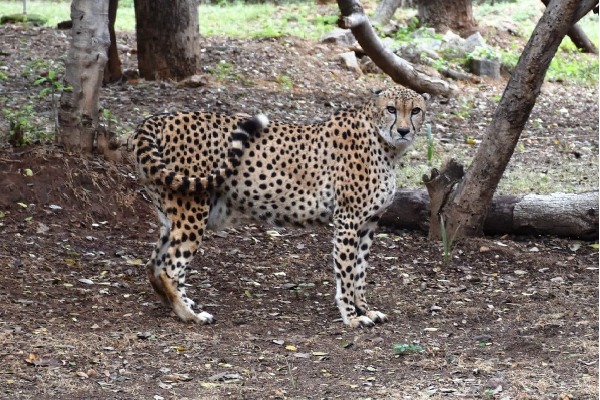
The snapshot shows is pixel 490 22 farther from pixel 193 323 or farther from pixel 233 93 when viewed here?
pixel 193 323

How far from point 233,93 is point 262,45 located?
9.16ft

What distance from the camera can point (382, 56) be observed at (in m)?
11.5

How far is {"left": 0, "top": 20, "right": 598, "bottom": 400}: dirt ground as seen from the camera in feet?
17.0

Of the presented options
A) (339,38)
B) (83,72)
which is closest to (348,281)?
(83,72)

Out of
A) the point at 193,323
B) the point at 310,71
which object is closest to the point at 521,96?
the point at 193,323

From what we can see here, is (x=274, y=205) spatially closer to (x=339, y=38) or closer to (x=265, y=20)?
(x=339, y=38)

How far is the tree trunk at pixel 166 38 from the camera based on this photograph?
38.6 ft

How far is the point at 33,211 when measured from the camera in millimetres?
7539

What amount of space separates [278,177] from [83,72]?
2.34m

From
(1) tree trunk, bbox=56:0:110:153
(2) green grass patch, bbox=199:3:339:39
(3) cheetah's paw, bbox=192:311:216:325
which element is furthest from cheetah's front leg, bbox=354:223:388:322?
(2) green grass patch, bbox=199:3:339:39

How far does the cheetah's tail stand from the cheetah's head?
2.65ft

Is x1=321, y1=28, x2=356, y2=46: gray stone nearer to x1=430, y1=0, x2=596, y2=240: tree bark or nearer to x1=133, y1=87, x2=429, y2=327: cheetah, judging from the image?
A: x1=430, y1=0, x2=596, y2=240: tree bark

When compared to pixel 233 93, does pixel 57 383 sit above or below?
below

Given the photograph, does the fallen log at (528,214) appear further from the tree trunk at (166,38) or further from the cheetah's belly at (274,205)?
the tree trunk at (166,38)
